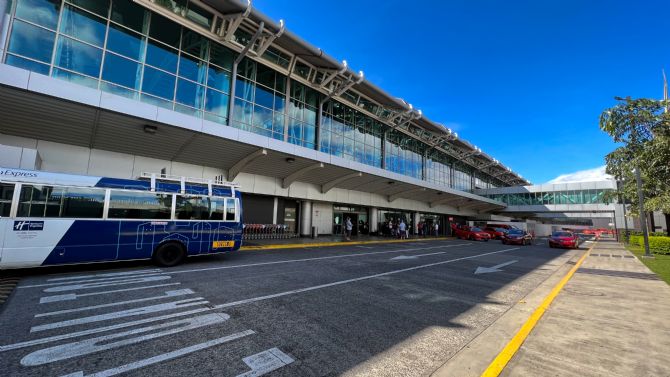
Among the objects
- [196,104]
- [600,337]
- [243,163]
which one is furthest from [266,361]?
[196,104]

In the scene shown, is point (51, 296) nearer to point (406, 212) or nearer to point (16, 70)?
point (16, 70)

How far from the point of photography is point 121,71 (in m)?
14.6

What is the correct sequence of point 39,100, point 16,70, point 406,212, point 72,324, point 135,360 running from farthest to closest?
point 406,212
point 39,100
point 16,70
point 72,324
point 135,360

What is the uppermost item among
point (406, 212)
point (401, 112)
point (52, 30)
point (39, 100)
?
point (401, 112)

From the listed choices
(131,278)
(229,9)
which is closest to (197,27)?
(229,9)

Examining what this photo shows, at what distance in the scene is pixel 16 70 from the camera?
32.4ft

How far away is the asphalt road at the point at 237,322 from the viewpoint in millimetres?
3447

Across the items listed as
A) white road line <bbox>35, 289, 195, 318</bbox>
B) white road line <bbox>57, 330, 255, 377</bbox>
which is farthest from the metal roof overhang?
white road line <bbox>57, 330, 255, 377</bbox>

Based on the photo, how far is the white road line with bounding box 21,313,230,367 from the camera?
344 cm

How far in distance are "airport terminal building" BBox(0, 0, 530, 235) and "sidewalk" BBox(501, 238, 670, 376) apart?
44.6 ft

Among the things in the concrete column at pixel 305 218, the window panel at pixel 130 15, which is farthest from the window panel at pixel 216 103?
the concrete column at pixel 305 218

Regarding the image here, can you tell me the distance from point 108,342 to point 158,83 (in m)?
15.5

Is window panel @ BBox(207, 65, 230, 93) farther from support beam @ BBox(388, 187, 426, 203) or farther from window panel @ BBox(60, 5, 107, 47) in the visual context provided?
support beam @ BBox(388, 187, 426, 203)

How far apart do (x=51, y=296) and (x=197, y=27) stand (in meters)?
15.7
